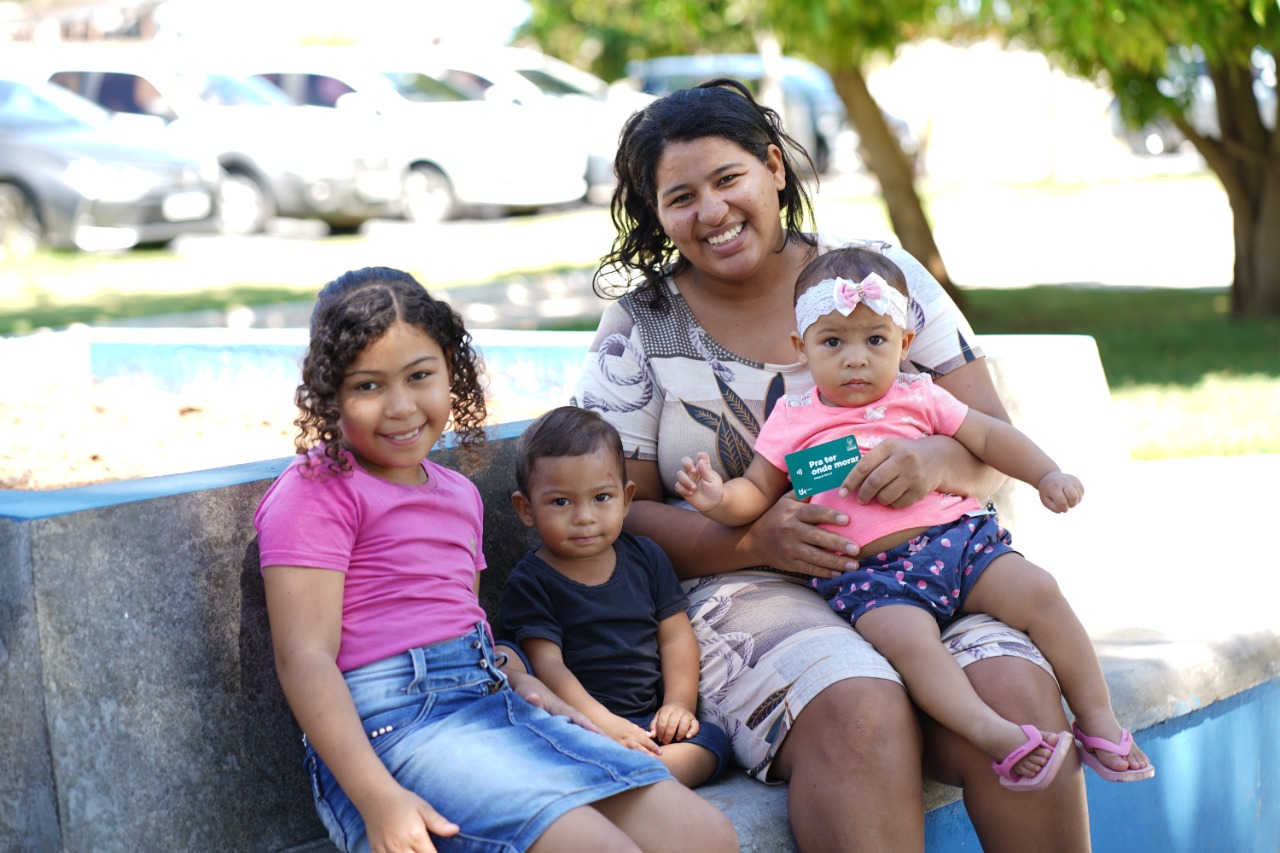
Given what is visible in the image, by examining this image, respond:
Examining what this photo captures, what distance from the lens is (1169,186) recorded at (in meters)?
21.9

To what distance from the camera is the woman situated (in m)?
2.73

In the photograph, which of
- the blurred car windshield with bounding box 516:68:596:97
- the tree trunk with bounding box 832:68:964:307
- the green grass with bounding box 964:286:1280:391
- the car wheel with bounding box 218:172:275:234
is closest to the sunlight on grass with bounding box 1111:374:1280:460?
the green grass with bounding box 964:286:1280:391

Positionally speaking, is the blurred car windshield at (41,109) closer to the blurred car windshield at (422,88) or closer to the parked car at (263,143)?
the parked car at (263,143)

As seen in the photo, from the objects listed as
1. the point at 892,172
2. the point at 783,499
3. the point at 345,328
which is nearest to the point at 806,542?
the point at 783,499

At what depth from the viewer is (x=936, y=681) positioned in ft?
9.13

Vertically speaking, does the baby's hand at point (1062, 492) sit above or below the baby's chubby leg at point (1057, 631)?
above

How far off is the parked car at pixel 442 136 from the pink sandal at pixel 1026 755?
1537 centimetres

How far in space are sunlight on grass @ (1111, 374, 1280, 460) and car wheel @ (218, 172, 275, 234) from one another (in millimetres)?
11320

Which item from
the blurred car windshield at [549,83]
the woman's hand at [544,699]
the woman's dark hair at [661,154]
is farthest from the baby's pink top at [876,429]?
the blurred car windshield at [549,83]

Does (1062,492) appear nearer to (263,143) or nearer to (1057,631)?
(1057,631)

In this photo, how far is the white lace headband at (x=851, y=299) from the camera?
9.83ft

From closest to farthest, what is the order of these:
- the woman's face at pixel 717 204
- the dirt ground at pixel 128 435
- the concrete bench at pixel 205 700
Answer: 1. the concrete bench at pixel 205 700
2. the woman's face at pixel 717 204
3. the dirt ground at pixel 128 435

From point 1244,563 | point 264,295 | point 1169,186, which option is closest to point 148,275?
point 264,295

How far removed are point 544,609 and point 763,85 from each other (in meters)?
21.1
